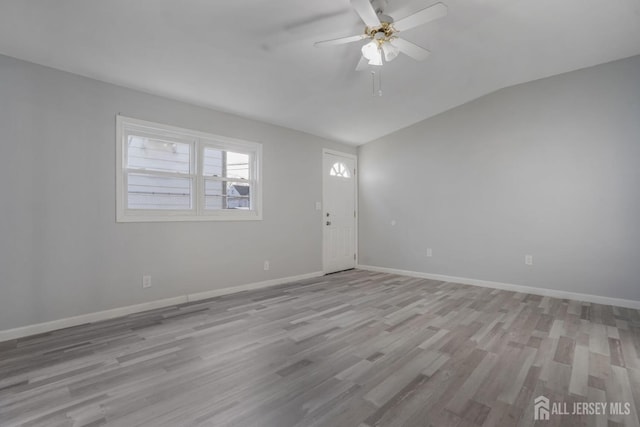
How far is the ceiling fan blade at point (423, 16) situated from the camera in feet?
6.72

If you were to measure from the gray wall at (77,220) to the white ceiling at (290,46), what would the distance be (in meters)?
0.23

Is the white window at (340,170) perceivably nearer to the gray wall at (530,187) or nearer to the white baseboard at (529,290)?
A: the gray wall at (530,187)

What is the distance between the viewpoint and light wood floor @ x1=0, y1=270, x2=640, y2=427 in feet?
5.38

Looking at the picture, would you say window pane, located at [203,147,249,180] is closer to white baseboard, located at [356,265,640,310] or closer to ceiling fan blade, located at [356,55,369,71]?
ceiling fan blade, located at [356,55,369,71]

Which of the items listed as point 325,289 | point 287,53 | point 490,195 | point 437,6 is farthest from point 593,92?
point 325,289

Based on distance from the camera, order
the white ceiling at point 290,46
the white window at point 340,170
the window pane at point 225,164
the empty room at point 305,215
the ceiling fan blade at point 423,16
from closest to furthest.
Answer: the empty room at point 305,215
the ceiling fan blade at point 423,16
the white ceiling at point 290,46
the window pane at point 225,164
the white window at point 340,170

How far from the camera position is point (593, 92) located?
3.78 meters

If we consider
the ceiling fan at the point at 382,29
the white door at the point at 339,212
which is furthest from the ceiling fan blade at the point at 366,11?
the white door at the point at 339,212

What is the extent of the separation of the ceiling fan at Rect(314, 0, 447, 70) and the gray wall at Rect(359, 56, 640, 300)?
6.78ft

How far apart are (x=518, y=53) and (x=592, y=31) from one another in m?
0.64

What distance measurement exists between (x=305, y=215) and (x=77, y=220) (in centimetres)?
310

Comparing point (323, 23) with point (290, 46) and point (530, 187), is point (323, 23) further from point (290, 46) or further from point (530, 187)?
point (530, 187)

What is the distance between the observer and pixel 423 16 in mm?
2172

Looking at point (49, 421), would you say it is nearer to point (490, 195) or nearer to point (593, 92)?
point (490, 195)
